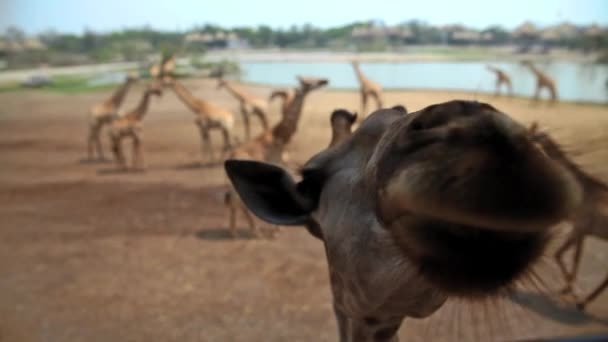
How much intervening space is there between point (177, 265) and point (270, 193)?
11.8ft

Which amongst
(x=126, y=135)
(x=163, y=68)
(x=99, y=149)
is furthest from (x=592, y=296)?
(x=163, y=68)

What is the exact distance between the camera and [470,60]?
3.85m

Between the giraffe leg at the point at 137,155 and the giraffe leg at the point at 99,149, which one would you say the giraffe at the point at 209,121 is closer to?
the giraffe leg at the point at 137,155

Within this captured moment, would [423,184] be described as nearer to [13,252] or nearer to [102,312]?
[102,312]

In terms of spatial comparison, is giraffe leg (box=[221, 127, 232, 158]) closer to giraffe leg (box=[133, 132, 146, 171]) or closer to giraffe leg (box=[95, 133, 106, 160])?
giraffe leg (box=[133, 132, 146, 171])

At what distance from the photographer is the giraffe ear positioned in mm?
1145

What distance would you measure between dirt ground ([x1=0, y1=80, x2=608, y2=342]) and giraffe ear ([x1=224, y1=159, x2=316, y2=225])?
321mm

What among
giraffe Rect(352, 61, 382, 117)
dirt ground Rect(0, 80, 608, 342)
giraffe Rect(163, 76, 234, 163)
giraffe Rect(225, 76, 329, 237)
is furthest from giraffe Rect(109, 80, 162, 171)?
giraffe Rect(352, 61, 382, 117)

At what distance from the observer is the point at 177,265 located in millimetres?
4574

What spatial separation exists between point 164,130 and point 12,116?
268 cm

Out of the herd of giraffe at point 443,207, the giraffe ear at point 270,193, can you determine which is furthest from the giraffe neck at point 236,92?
the herd of giraffe at point 443,207

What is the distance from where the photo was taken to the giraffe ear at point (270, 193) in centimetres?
114

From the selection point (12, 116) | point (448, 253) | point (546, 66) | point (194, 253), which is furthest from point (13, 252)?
point (546, 66)

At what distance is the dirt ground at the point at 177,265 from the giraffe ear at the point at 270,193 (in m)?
0.32
